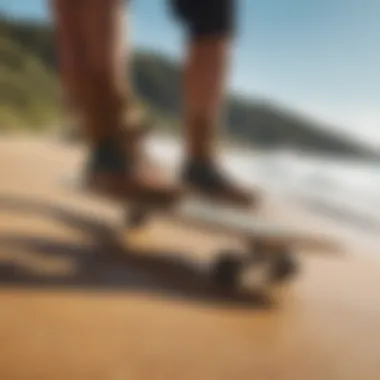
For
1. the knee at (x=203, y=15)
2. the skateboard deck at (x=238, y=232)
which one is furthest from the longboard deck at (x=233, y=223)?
the knee at (x=203, y=15)

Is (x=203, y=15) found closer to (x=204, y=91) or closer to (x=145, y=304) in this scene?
(x=204, y=91)

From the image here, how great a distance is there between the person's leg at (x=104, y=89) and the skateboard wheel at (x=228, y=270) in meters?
0.12

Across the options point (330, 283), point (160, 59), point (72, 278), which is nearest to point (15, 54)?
point (160, 59)

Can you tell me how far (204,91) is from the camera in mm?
1043

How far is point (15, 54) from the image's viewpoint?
3.17 ft

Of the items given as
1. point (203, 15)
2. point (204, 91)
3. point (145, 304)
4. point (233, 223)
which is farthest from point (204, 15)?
point (145, 304)

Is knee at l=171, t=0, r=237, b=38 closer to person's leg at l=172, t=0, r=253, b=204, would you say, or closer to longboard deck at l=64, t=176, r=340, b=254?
person's leg at l=172, t=0, r=253, b=204

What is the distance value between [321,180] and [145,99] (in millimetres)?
297

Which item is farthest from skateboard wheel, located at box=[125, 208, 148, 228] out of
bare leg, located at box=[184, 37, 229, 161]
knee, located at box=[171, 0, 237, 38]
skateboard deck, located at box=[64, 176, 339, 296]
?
knee, located at box=[171, 0, 237, 38]

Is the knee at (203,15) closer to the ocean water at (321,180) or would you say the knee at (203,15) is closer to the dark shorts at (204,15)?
the dark shorts at (204,15)

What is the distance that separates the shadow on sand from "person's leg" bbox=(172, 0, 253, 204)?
0.12 meters

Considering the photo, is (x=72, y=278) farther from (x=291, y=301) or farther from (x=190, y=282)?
(x=291, y=301)

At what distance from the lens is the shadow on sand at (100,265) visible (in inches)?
37.7

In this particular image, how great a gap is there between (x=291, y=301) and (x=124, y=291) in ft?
0.77
